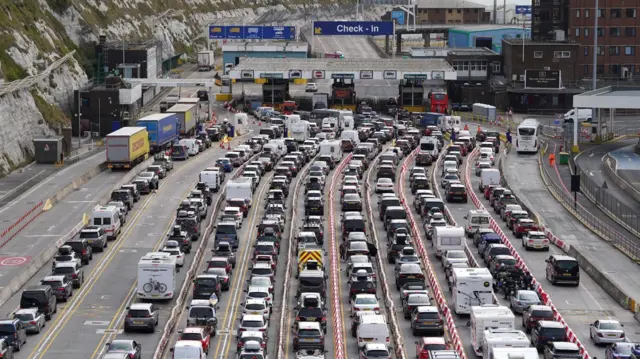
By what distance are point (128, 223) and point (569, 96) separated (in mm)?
73267

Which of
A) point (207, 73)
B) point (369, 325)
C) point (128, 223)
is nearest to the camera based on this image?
point (369, 325)

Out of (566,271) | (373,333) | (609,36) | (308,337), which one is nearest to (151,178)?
(566,271)

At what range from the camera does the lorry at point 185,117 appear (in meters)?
117

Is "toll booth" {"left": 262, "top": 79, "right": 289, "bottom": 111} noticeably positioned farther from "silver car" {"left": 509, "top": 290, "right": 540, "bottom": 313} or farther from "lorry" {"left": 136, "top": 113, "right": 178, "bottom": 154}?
"silver car" {"left": 509, "top": 290, "right": 540, "bottom": 313}

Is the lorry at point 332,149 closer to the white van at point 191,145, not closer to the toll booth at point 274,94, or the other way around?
the white van at point 191,145

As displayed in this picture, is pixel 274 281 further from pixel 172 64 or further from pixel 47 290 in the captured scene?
pixel 172 64

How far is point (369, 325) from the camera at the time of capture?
51.2 m

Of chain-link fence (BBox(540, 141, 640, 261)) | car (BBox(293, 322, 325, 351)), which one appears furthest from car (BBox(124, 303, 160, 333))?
chain-link fence (BBox(540, 141, 640, 261))

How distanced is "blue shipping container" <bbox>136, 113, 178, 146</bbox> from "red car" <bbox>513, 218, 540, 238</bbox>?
38998mm

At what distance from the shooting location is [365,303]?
185 ft

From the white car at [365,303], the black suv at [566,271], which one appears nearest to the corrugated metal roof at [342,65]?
the black suv at [566,271]

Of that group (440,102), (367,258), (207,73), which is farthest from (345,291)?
(207,73)

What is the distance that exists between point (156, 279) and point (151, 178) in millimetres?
30776

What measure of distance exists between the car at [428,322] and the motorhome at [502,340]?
4.57m
